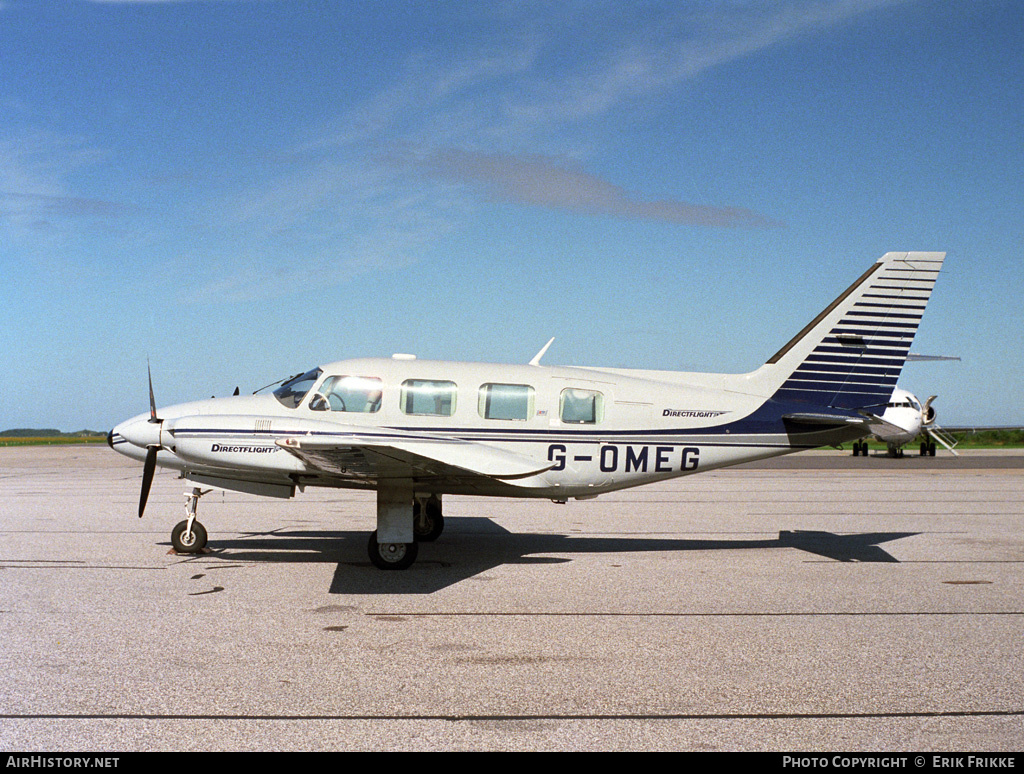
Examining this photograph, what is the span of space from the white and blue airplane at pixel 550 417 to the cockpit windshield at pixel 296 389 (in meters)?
0.02

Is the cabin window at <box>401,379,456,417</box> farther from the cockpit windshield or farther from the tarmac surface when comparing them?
the tarmac surface

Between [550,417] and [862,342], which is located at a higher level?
[862,342]

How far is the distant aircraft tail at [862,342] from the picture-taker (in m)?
11.7

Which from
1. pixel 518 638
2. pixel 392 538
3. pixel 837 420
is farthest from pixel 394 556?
pixel 837 420

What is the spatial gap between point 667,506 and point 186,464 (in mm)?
10411

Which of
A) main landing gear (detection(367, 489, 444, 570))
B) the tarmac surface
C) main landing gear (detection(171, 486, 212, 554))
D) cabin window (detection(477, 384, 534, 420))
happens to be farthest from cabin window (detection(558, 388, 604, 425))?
main landing gear (detection(171, 486, 212, 554))

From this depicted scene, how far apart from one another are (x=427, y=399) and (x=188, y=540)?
3807mm

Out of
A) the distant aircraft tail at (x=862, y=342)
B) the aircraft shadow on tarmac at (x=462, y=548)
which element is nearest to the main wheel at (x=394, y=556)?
the aircraft shadow on tarmac at (x=462, y=548)

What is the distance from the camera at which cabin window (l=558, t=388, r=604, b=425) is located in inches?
449

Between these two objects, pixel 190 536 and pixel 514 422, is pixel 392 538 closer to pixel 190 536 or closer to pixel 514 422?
pixel 514 422

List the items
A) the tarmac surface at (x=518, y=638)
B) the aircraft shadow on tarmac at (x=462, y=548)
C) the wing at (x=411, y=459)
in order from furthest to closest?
the aircraft shadow on tarmac at (x=462, y=548) → the wing at (x=411, y=459) → the tarmac surface at (x=518, y=638)

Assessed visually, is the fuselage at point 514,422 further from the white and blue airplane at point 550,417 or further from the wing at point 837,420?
the wing at point 837,420

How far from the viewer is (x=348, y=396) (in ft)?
36.7

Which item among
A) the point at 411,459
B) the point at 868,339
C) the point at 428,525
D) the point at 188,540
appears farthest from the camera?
the point at 428,525
